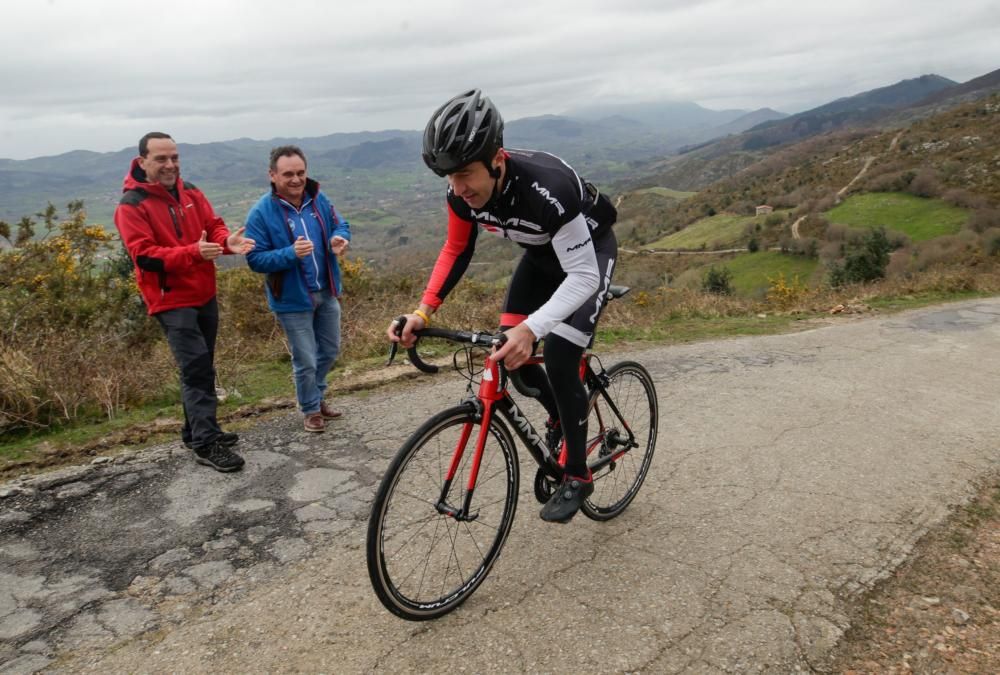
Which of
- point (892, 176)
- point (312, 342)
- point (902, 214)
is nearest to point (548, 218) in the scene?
point (312, 342)

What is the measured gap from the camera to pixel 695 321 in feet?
32.0

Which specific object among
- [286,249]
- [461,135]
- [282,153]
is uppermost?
[282,153]

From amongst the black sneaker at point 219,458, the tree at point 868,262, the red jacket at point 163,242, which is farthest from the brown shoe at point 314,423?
the tree at point 868,262

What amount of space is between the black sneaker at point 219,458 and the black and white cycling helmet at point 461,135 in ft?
8.78

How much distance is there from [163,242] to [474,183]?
2.69 m

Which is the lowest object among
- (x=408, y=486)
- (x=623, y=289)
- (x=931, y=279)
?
(x=931, y=279)

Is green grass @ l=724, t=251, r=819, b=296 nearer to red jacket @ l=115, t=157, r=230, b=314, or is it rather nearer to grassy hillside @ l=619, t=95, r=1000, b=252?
grassy hillside @ l=619, t=95, r=1000, b=252

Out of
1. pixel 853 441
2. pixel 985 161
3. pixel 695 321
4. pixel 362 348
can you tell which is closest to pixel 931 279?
pixel 695 321

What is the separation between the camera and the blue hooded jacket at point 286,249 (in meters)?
4.64

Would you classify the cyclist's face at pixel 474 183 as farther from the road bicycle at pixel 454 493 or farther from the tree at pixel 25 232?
the tree at pixel 25 232

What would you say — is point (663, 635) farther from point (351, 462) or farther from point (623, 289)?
point (351, 462)

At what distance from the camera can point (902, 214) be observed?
53625mm

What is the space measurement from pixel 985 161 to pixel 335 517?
7340 centimetres

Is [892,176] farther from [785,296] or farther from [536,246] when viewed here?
[536,246]
